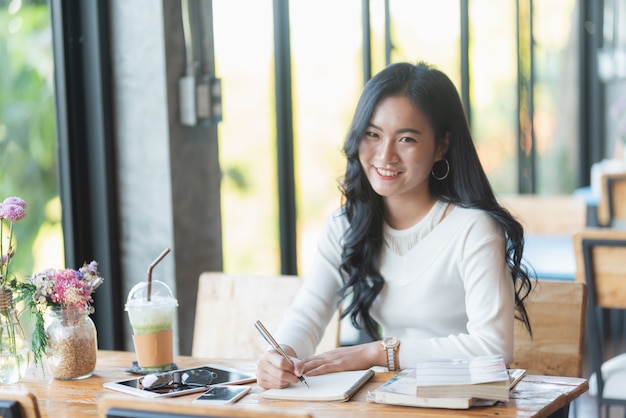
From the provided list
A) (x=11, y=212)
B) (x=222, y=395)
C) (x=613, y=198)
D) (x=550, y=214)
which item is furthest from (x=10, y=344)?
(x=613, y=198)

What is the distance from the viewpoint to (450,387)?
5.30 ft

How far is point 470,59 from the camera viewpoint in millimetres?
5570

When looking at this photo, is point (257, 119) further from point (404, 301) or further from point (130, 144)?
point (404, 301)

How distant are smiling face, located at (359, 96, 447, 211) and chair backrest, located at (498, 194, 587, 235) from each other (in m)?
2.31

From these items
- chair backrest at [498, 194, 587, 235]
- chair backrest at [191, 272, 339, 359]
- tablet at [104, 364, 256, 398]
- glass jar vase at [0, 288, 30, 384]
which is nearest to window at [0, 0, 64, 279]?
chair backrest at [191, 272, 339, 359]

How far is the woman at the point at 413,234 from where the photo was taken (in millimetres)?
2133

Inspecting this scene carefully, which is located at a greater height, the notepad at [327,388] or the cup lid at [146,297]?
the cup lid at [146,297]

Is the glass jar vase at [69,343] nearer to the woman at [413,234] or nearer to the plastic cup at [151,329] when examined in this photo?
the plastic cup at [151,329]

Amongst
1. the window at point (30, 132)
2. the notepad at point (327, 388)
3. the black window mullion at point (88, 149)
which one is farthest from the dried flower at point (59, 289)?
the black window mullion at point (88, 149)

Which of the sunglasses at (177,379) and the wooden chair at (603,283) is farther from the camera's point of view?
the wooden chair at (603,283)

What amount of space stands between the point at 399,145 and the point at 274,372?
0.68 m

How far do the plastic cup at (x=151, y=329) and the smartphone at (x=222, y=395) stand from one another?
0.75 ft

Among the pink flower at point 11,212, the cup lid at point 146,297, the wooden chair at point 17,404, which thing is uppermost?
the pink flower at point 11,212

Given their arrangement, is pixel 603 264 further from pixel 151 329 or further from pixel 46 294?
pixel 46 294
